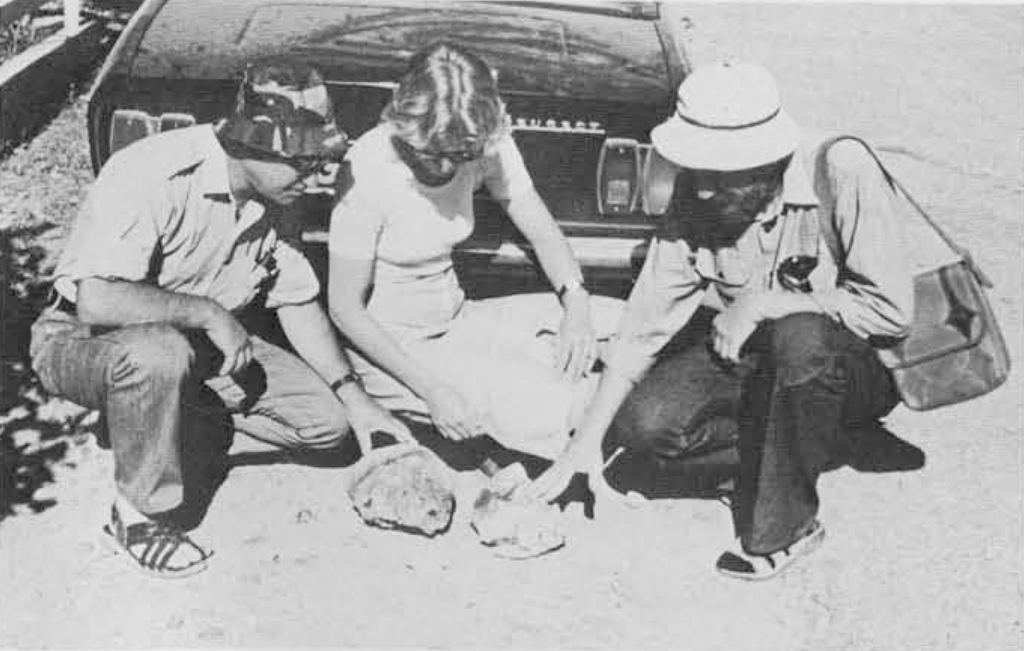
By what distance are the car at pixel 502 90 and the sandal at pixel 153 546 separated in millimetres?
986

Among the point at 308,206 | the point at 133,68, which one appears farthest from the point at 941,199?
the point at 133,68

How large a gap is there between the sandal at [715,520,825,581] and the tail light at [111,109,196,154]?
2.18 m

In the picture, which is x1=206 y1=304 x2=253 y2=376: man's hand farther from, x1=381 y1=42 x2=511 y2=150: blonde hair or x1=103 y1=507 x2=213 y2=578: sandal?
x1=381 y1=42 x2=511 y2=150: blonde hair

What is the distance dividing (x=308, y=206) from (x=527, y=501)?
1242 millimetres

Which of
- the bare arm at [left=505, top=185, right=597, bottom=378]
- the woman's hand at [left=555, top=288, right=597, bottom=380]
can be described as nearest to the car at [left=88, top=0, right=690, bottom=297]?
the bare arm at [left=505, top=185, right=597, bottom=378]

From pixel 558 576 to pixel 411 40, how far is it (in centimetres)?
195

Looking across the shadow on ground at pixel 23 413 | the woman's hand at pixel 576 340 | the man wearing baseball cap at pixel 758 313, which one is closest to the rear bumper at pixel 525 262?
the woman's hand at pixel 576 340

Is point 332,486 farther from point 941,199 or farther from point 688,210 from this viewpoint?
point 941,199

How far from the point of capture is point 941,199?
643 cm

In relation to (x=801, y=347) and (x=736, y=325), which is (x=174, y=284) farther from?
(x=801, y=347)

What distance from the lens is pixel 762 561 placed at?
10.3 ft

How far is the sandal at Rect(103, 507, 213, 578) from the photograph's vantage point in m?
3.00

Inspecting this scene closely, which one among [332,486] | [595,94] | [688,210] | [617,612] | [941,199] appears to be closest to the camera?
[617,612]

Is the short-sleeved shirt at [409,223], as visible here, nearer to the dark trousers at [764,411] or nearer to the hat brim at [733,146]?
the hat brim at [733,146]
